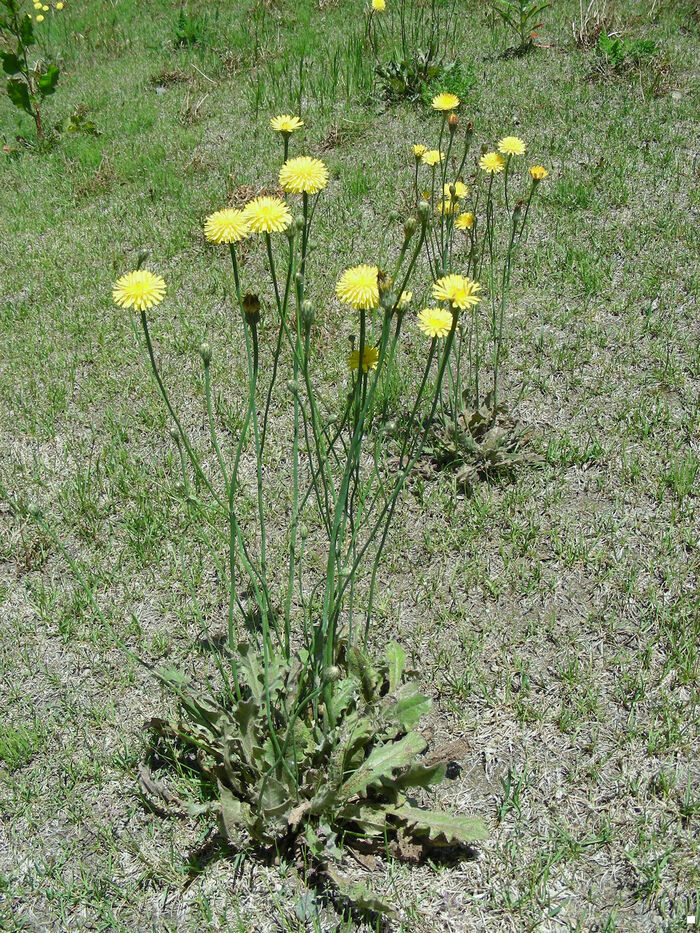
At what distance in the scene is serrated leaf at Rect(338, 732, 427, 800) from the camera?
1.72 meters

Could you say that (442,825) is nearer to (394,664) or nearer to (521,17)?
(394,664)

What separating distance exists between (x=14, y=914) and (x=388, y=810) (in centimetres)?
92

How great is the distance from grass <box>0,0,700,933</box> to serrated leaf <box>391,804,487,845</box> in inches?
4.3

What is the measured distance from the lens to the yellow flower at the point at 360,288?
157 cm

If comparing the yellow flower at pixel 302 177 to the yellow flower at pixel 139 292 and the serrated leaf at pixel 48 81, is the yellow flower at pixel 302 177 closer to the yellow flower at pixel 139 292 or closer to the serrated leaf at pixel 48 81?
the yellow flower at pixel 139 292

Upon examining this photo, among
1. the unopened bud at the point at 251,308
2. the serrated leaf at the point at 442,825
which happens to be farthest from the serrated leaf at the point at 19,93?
the serrated leaf at the point at 442,825

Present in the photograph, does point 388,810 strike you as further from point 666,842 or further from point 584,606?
point 584,606

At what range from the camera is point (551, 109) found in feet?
15.7

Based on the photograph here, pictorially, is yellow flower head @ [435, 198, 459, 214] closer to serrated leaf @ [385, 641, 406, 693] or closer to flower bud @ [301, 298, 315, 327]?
flower bud @ [301, 298, 315, 327]

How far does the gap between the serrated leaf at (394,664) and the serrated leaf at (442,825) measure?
0.31 m

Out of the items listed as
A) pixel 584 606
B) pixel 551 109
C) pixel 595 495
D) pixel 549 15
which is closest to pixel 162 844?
pixel 584 606

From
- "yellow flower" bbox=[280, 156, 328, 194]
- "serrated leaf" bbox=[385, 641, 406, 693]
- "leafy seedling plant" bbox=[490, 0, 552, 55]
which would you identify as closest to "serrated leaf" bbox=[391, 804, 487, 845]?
"serrated leaf" bbox=[385, 641, 406, 693]

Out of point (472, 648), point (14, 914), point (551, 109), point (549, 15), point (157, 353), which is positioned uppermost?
point (549, 15)

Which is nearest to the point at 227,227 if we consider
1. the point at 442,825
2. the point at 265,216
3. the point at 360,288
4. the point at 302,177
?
the point at 265,216
